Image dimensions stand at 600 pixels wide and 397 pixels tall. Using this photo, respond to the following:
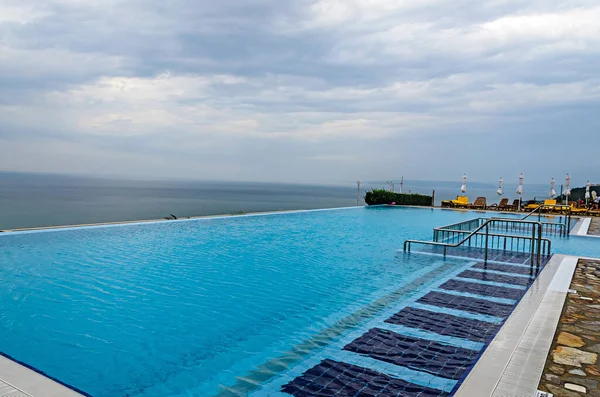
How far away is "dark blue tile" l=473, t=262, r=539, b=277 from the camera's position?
22.2 ft

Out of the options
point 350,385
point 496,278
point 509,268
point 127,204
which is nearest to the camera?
point 350,385

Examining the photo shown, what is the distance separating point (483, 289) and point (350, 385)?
351cm

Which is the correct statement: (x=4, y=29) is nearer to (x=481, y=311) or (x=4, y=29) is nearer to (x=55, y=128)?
(x=481, y=311)

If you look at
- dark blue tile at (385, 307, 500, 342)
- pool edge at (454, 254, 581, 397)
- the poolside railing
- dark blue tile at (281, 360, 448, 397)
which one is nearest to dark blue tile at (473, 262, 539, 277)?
pool edge at (454, 254, 581, 397)

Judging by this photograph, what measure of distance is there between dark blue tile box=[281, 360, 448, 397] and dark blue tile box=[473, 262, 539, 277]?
448 cm

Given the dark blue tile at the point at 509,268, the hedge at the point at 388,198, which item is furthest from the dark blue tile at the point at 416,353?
the hedge at the point at 388,198

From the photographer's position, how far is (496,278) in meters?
6.44

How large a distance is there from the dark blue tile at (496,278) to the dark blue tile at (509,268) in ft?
1.17

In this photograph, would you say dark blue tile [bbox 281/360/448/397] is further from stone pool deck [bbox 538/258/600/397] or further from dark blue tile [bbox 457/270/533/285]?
dark blue tile [bbox 457/270/533/285]

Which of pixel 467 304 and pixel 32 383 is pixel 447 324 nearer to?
pixel 467 304

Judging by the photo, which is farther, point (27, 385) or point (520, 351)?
point (520, 351)

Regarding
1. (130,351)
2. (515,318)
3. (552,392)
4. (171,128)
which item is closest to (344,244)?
(515,318)

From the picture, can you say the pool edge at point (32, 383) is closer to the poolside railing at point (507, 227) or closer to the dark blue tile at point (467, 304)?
the dark blue tile at point (467, 304)

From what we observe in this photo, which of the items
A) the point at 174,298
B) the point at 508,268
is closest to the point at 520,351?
the point at 174,298
